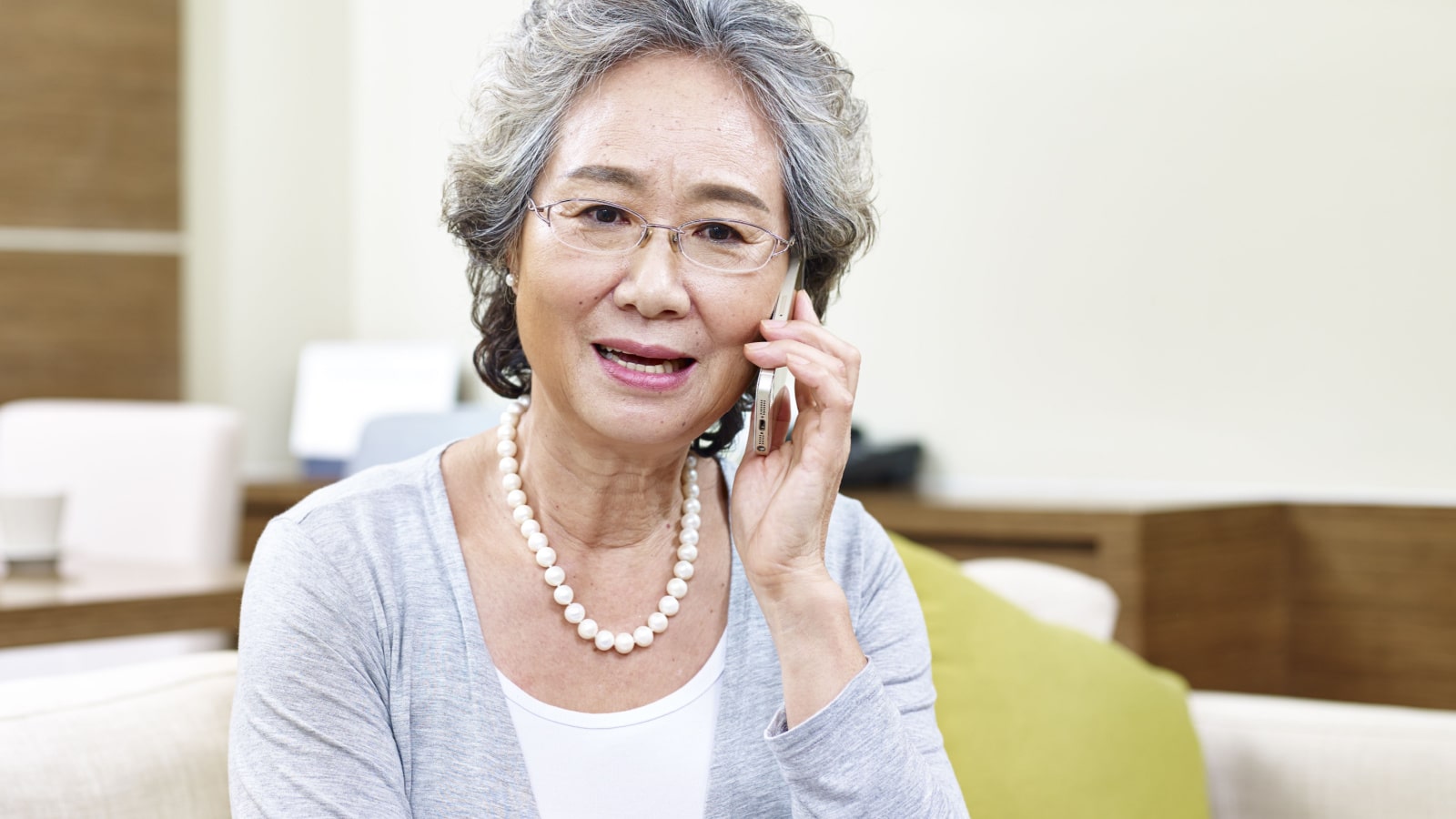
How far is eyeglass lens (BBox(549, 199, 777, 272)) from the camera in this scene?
1.24 meters

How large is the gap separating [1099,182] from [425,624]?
208 cm

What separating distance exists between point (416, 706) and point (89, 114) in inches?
120

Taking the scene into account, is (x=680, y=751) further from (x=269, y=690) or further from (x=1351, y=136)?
(x=1351, y=136)

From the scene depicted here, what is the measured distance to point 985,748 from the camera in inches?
61.6

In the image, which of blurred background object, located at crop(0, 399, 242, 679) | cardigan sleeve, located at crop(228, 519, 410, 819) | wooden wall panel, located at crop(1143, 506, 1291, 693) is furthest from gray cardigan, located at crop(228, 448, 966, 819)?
blurred background object, located at crop(0, 399, 242, 679)

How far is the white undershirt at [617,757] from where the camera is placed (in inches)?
49.0

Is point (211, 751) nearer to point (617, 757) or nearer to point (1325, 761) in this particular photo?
point (617, 757)

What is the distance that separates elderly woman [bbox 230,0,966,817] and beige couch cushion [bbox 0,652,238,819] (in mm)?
93

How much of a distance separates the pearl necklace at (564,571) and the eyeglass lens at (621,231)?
0.24 meters

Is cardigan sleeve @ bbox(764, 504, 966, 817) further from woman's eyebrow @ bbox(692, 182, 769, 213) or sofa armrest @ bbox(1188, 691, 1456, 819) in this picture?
sofa armrest @ bbox(1188, 691, 1456, 819)

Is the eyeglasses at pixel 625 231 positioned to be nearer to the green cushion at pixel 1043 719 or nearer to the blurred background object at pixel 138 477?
the green cushion at pixel 1043 719

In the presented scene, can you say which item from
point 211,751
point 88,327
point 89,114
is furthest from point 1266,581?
point 89,114

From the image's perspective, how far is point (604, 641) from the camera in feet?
4.30

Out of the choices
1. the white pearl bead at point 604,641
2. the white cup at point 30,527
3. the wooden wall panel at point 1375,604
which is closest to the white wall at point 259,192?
the white cup at point 30,527
